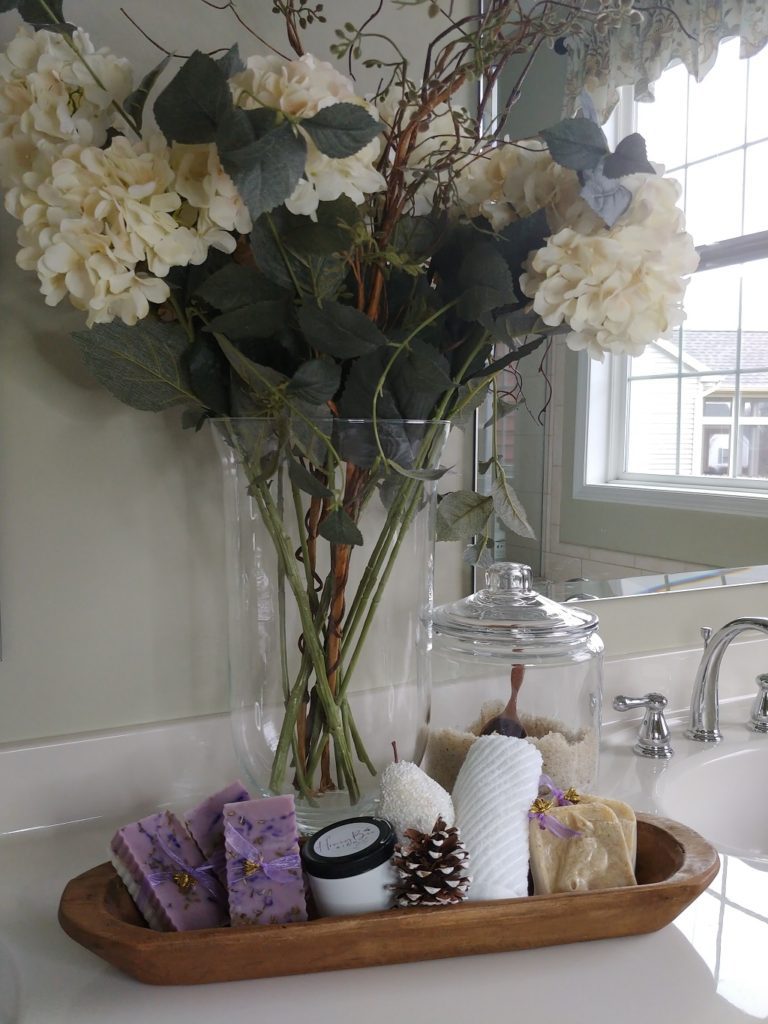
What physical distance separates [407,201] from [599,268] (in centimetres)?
20

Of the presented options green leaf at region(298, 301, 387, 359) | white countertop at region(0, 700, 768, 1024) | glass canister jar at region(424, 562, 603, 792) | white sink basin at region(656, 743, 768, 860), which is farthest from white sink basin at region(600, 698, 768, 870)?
green leaf at region(298, 301, 387, 359)

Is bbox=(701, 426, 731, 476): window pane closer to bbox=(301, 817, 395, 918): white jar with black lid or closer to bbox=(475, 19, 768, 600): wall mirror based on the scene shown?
bbox=(475, 19, 768, 600): wall mirror

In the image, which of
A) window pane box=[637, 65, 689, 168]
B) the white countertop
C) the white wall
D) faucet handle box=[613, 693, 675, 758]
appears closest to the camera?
the white countertop

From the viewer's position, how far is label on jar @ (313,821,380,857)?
24.8 inches

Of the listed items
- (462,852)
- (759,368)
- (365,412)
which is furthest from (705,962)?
(759,368)

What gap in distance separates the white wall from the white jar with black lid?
0.35m

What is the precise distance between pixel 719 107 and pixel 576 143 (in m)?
0.77

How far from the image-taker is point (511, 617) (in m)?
0.85

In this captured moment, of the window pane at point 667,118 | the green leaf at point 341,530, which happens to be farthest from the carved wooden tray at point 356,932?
the window pane at point 667,118

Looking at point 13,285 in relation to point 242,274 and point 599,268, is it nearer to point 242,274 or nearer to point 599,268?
point 242,274

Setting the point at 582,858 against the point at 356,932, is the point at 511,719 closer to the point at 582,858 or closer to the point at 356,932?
the point at 582,858

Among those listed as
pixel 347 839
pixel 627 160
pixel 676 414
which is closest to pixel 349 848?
pixel 347 839

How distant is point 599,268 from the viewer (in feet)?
2.22

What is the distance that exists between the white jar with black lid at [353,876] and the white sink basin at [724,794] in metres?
0.50
